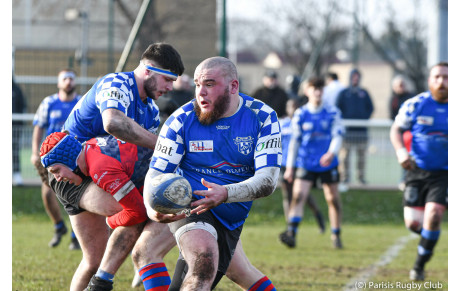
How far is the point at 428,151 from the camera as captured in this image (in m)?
8.49

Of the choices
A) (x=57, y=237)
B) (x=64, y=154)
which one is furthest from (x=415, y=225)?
(x=57, y=237)

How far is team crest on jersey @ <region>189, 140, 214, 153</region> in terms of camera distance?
16.8ft

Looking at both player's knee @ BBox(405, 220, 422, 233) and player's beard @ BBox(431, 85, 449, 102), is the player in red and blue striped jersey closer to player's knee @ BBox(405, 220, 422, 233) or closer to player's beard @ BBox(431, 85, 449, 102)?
player's beard @ BBox(431, 85, 449, 102)

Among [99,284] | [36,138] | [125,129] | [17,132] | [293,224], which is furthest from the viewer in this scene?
[17,132]

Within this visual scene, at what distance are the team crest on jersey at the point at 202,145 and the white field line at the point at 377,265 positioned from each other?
11.1ft

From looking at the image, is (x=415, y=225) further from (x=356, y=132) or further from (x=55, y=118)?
(x=356, y=132)

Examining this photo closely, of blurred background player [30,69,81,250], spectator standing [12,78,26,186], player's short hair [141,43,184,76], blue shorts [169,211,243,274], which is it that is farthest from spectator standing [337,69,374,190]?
blue shorts [169,211,243,274]

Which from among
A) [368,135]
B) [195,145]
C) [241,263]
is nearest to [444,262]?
[241,263]

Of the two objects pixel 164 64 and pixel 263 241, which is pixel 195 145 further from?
pixel 263 241

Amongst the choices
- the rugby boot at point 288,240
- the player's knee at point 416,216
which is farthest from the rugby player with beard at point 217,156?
the rugby boot at point 288,240

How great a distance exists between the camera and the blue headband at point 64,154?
5562 millimetres

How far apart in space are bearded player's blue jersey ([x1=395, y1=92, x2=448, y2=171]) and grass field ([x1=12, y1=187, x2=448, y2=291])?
55.5 inches

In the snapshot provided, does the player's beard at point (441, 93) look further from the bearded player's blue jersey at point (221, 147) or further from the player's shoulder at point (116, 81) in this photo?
the player's shoulder at point (116, 81)

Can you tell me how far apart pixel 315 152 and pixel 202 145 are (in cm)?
661
